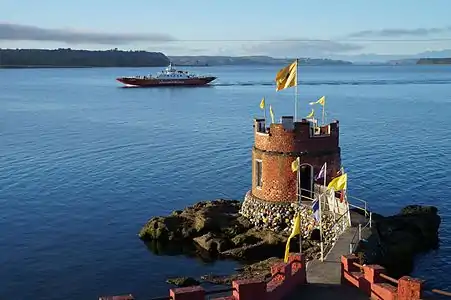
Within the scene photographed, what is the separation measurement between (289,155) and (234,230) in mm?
5820

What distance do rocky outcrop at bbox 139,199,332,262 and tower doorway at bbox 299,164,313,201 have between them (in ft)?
3.38

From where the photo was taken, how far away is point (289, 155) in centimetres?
3275

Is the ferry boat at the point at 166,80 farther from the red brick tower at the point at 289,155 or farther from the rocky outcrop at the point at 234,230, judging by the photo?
the red brick tower at the point at 289,155

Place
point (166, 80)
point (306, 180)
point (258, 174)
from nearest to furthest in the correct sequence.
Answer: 1. point (306, 180)
2. point (258, 174)
3. point (166, 80)

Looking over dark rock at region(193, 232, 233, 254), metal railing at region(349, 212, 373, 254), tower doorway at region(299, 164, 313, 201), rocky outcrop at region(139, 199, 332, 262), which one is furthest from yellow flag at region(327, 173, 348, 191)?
dark rock at region(193, 232, 233, 254)

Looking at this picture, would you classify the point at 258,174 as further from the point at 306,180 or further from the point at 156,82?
the point at 156,82

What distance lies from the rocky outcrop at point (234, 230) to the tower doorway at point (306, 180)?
3.38 ft

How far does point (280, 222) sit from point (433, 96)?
11440 cm

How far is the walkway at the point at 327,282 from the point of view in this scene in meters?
20.7

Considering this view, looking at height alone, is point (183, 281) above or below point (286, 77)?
below

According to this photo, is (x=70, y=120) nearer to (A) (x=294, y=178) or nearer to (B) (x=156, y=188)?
(B) (x=156, y=188)

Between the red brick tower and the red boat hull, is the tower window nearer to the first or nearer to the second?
the red brick tower

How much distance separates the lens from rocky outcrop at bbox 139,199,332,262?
32.8 m

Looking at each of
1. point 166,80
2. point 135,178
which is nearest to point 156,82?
point 166,80
